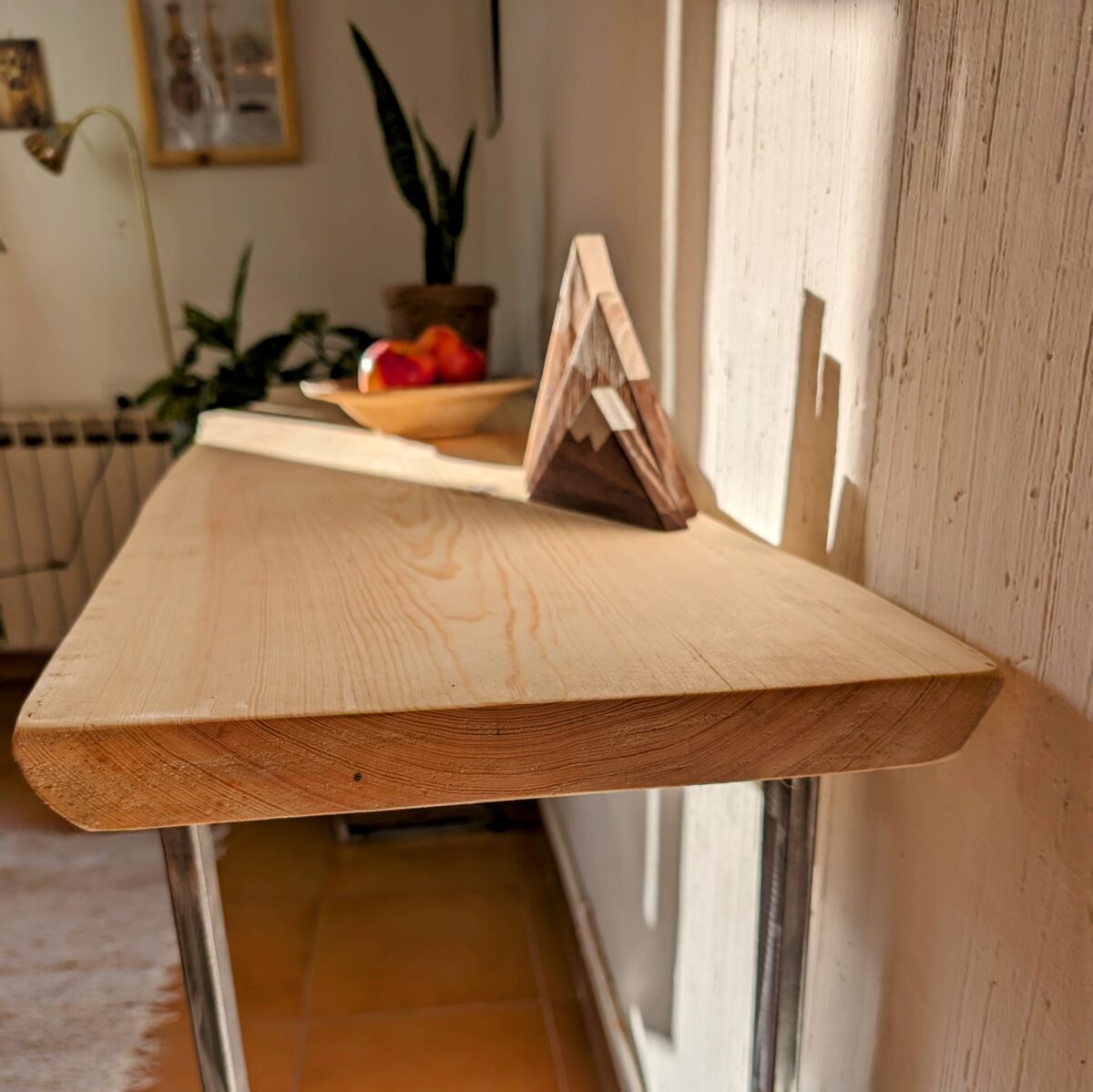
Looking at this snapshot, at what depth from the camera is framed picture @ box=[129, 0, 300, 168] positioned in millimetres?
2371

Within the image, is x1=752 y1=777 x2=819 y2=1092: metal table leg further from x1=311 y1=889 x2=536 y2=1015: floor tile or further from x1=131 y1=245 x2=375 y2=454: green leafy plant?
x1=131 y1=245 x2=375 y2=454: green leafy plant

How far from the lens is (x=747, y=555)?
602 millimetres

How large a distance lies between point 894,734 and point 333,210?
250 centimetres

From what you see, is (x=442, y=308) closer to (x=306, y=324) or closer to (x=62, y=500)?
(x=306, y=324)

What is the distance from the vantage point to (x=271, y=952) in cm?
159

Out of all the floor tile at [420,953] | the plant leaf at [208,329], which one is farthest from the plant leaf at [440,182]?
the floor tile at [420,953]

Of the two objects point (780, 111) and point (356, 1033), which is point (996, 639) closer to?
point (780, 111)

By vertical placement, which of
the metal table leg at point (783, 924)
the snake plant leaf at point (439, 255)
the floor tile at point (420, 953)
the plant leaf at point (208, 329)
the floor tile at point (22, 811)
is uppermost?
the snake plant leaf at point (439, 255)

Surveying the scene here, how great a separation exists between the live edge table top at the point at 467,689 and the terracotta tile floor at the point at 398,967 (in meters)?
1.09

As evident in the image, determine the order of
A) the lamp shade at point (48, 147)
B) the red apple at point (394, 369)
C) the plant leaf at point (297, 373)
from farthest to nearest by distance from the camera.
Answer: the lamp shade at point (48, 147) < the plant leaf at point (297, 373) < the red apple at point (394, 369)

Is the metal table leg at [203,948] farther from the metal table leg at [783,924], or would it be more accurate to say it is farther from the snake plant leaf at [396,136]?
the snake plant leaf at [396,136]

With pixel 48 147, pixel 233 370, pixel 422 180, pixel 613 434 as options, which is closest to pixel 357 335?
pixel 233 370

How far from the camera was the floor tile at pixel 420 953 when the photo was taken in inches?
58.9

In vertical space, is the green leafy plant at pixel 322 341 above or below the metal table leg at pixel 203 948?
above
